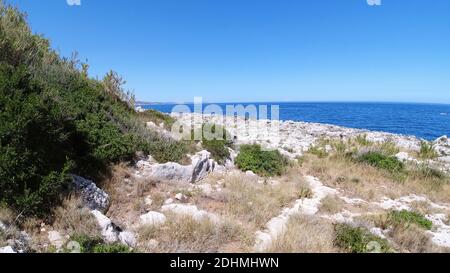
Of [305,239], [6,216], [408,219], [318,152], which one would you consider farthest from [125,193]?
[318,152]

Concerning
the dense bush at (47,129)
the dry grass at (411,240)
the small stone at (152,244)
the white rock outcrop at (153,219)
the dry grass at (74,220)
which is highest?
the dense bush at (47,129)

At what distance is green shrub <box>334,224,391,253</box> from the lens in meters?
5.16

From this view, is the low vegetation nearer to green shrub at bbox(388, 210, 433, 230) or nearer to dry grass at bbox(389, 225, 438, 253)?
green shrub at bbox(388, 210, 433, 230)

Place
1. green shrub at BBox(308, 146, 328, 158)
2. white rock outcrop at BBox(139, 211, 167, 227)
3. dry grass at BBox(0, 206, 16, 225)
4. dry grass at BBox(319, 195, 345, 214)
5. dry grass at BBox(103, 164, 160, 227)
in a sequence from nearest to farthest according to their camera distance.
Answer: dry grass at BBox(0, 206, 16, 225), white rock outcrop at BBox(139, 211, 167, 227), dry grass at BBox(103, 164, 160, 227), dry grass at BBox(319, 195, 345, 214), green shrub at BBox(308, 146, 328, 158)

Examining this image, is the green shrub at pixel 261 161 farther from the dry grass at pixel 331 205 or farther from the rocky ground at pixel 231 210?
the dry grass at pixel 331 205

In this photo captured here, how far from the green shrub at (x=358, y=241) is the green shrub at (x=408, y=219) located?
1.20 metres

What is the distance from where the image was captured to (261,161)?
10.2 m

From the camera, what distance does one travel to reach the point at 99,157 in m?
7.18

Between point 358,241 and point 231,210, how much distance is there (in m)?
2.54

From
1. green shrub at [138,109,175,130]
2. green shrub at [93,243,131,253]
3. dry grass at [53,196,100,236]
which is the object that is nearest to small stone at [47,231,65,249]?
dry grass at [53,196,100,236]

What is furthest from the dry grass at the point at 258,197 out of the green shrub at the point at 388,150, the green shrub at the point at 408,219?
the green shrub at the point at 388,150

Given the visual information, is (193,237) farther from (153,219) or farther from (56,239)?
(56,239)

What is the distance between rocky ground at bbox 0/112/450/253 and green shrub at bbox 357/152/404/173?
607 mm

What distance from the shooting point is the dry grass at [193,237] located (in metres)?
4.95
